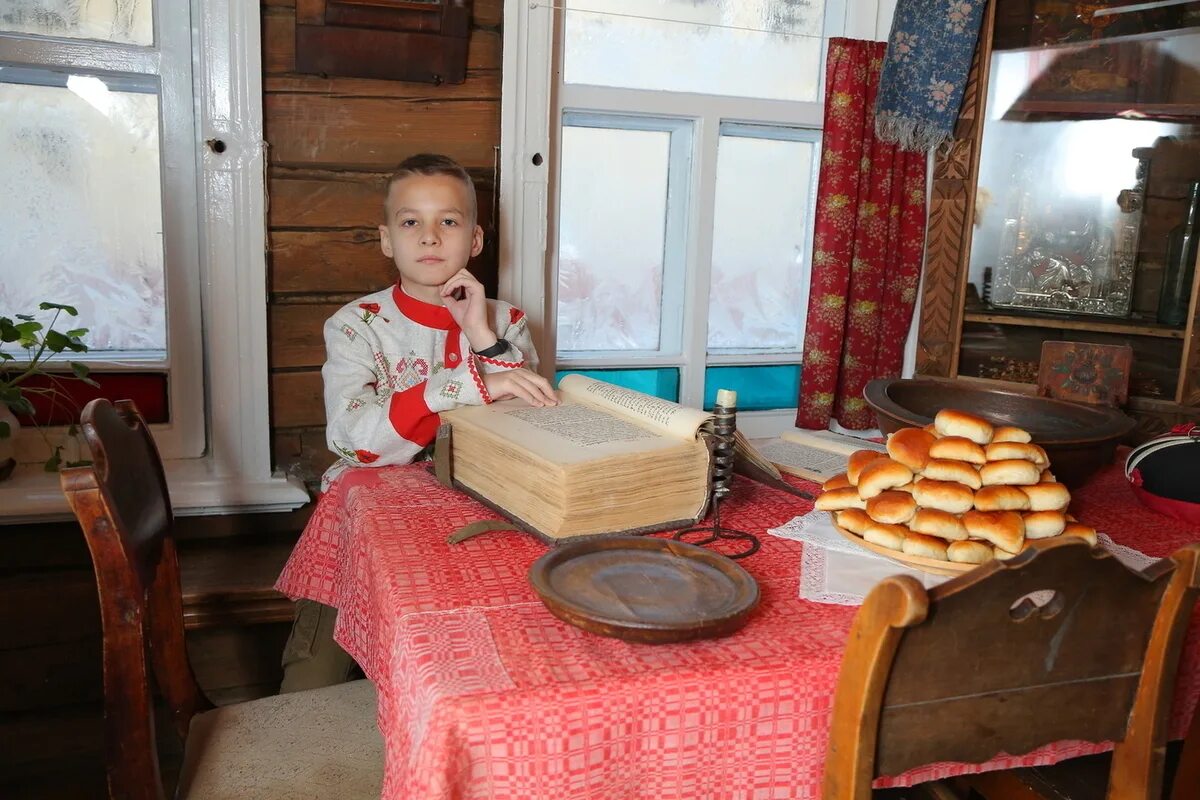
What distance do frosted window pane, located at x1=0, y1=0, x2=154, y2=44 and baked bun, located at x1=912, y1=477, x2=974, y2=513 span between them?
5.61 ft

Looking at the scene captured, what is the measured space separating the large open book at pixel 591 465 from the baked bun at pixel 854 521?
178 millimetres

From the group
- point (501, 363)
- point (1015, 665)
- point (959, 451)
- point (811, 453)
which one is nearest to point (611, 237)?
point (501, 363)

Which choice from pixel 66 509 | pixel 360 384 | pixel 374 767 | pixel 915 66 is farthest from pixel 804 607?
pixel 915 66

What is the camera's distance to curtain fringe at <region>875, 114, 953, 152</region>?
2.32m

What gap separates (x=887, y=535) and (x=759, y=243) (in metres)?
1.61

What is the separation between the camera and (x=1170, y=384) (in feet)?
7.72

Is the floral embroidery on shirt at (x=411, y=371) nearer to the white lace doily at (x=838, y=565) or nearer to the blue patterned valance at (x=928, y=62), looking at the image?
the white lace doily at (x=838, y=565)

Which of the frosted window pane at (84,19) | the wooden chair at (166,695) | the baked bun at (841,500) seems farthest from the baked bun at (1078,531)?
the frosted window pane at (84,19)

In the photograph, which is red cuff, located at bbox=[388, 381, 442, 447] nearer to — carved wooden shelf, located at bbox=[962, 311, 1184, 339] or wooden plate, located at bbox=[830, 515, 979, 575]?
wooden plate, located at bbox=[830, 515, 979, 575]

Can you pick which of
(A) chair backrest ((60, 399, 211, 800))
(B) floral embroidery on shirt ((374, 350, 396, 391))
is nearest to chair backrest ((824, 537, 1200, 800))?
(A) chair backrest ((60, 399, 211, 800))

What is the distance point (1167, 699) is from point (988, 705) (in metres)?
0.20

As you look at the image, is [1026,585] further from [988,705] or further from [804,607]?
[804,607]

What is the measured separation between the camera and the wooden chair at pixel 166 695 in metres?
1.05

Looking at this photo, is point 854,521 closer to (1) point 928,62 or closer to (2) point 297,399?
(2) point 297,399
